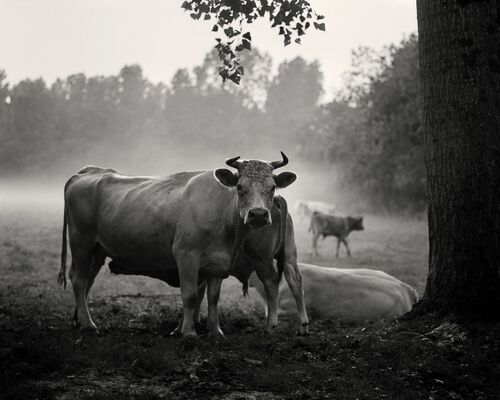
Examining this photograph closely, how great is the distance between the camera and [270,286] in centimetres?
883

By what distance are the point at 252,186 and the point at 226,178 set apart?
0.39 meters

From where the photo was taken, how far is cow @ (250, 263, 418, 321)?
1053 centimetres

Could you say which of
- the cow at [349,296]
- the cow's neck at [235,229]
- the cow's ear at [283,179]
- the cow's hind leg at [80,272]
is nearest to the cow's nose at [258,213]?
the cow's neck at [235,229]

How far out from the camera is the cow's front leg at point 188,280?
8.06 m

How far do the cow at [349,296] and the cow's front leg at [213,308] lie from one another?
2062 mm

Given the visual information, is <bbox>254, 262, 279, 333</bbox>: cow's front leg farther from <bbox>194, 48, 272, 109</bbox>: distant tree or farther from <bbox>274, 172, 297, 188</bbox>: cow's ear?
→ <bbox>194, 48, 272, 109</bbox>: distant tree

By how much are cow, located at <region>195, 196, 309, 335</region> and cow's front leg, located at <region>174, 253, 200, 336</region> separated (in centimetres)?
91

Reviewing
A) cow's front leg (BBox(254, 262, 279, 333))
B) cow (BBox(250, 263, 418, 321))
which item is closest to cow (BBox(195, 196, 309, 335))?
cow's front leg (BBox(254, 262, 279, 333))

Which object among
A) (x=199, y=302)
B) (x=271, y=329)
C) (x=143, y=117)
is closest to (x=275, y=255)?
(x=271, y=329)

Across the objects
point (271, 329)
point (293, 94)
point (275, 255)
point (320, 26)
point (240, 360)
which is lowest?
point (271, 329)

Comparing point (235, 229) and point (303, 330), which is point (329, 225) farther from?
point (235, 229)

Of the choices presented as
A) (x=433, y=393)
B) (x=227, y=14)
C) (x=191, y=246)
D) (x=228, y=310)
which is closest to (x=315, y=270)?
(x=228, y=310)

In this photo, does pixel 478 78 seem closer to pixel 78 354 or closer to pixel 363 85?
pixel 78 354

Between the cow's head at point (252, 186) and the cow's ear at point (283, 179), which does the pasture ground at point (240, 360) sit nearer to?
the cow's head at point (252, 186)
